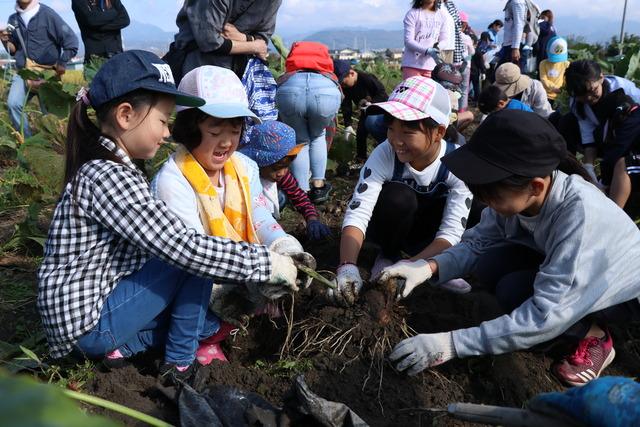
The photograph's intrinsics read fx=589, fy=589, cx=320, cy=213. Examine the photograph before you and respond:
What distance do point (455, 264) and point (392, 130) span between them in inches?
25.6

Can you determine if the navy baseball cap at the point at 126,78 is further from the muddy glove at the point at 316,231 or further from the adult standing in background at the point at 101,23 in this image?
the adult standing in background at the point at 101,23

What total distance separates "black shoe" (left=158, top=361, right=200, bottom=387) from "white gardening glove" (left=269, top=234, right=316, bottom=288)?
52 cm

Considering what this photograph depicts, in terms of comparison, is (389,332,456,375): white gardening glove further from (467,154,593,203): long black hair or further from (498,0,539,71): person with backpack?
(498,0,539,71): person with backpack

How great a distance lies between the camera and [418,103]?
8.27ft

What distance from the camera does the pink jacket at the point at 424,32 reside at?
5.28 metres

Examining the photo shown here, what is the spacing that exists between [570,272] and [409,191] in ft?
3.45

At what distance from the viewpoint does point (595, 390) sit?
1.03 m

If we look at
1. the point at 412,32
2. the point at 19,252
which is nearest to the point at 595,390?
the point at 19,252

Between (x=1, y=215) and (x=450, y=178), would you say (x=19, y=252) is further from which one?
(x=450, y=178)

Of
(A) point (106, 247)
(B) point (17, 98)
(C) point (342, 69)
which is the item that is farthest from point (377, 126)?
(B) point (17, 98)

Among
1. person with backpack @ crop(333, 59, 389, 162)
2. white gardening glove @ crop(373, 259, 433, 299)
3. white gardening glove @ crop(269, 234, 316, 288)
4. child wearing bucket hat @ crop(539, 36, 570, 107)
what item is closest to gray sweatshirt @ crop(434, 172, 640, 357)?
white gardening glove @ crop(373, 259, 433, 299)

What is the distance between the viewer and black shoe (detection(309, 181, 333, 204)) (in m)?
4.04

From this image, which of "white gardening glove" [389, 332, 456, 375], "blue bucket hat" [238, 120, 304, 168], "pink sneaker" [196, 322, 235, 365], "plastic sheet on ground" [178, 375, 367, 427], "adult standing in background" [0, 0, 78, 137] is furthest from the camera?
"adult standing in background" [0, 0, 78, 137]

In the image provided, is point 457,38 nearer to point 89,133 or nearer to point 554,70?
point 554,70
